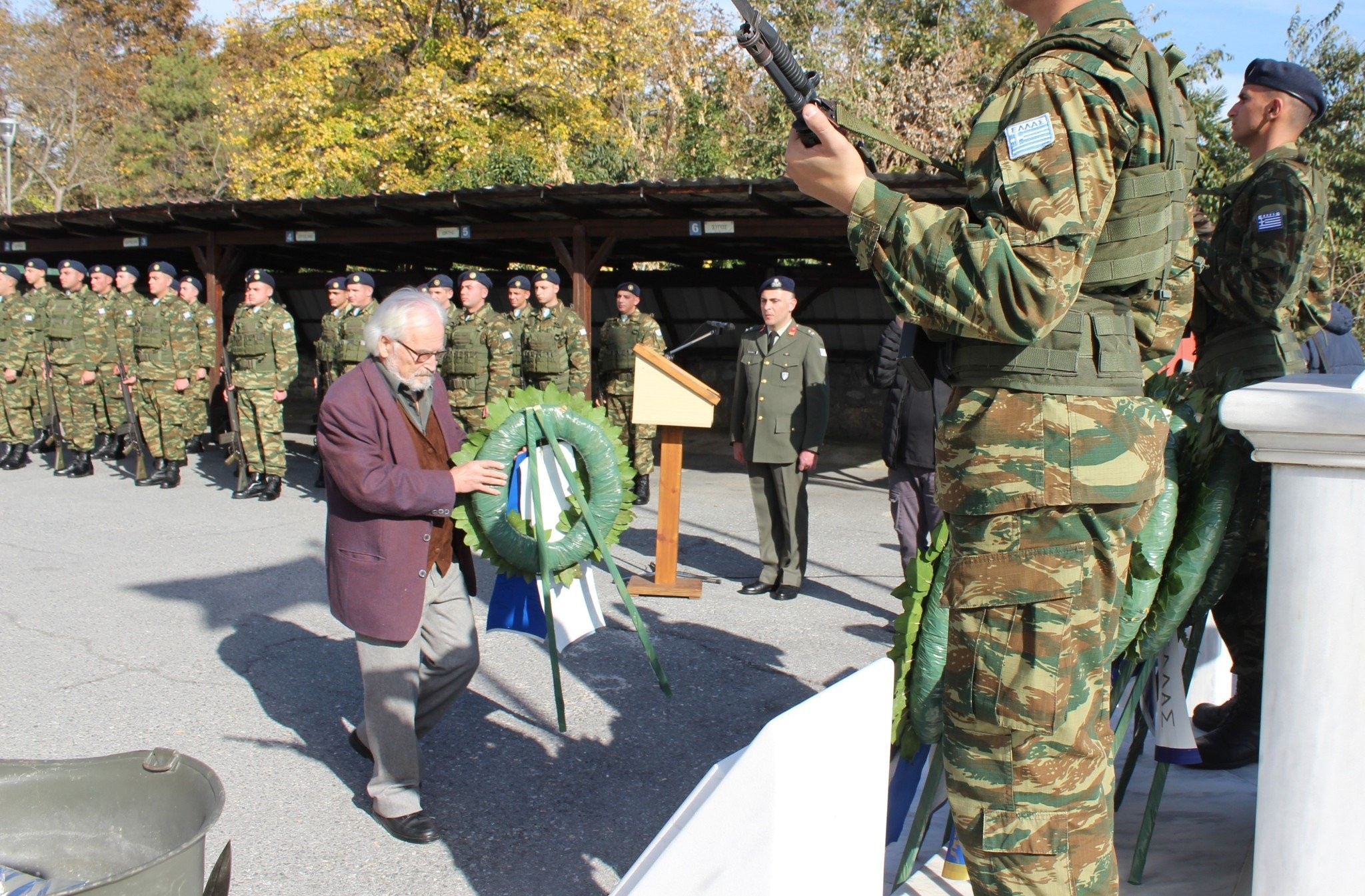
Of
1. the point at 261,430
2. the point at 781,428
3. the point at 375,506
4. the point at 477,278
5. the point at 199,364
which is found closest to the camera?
the point at 375,506

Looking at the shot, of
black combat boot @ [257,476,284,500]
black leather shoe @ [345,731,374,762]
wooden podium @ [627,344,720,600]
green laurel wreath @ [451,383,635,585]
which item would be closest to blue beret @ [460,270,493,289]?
black combat boot @ [257,476,284,500]

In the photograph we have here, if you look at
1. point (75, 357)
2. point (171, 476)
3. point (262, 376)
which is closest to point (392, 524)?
point (262, 376)

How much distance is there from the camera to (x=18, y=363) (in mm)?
11508

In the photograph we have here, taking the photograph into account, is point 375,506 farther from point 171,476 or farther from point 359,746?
point 171,476

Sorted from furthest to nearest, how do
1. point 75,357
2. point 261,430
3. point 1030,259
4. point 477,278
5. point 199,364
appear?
point 75,357
point 199,364
point 477,278
point 261,430
point 1030,259

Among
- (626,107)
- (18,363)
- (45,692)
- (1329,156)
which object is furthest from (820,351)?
(626,107)

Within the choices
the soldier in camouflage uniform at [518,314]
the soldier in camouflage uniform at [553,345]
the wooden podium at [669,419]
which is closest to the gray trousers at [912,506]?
the wooden podium at [669,419]

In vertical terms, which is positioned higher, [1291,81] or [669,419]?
[1291,81]

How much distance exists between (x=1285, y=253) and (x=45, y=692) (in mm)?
5098

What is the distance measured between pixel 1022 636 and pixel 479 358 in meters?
8.53

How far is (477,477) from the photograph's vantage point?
346cm

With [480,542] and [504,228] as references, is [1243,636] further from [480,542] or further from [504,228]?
[504,228]

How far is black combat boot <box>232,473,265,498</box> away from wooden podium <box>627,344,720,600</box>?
4850mm

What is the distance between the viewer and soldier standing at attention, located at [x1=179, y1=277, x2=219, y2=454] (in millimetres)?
10664
